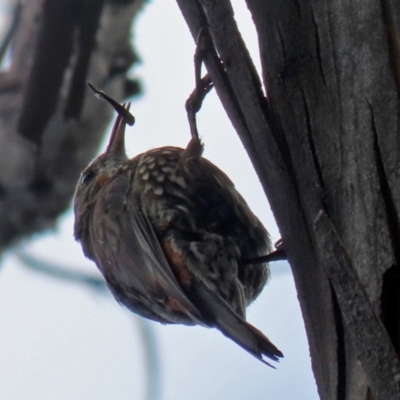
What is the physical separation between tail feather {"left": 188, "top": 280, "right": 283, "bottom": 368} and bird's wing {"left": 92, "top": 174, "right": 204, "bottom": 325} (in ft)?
0.18

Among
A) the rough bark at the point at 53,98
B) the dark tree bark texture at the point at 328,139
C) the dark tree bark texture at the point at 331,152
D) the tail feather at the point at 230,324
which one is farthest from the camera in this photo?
the rough bark at the point at 53,98

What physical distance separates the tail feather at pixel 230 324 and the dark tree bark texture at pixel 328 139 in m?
0.26

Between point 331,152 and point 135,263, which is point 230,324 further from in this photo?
point 331,152

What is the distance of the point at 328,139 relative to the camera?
6.57 ft

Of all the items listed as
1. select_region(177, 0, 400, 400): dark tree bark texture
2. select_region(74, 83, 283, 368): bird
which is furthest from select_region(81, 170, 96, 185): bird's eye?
select_region(177, 0, 400, 400): dark tree bark texture

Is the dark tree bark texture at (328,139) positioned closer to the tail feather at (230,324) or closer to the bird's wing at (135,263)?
the tail feather at (230,324)

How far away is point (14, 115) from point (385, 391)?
130 inches

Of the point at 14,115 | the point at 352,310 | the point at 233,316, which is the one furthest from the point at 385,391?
the point at 14,115

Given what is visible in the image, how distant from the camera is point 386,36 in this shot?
194cm

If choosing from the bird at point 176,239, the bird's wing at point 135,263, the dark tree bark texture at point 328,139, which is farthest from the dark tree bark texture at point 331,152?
the bird's wing at point 135,263

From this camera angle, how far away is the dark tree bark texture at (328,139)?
188 cm

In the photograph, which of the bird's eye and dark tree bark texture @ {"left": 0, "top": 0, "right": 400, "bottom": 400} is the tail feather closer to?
dark tree bark texture @ {"left": 0, "top": 0, "right": 400, "bottom": 400}

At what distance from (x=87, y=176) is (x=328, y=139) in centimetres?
227

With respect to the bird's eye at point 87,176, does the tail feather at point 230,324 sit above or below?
below
